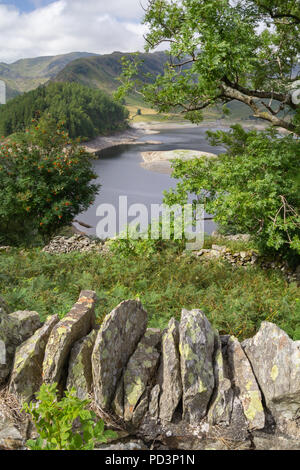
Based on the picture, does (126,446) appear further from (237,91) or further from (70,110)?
(70,110)

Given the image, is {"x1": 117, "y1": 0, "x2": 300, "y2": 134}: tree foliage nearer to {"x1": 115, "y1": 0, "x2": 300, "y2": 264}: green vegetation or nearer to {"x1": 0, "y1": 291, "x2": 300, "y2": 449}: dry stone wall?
{"x1": 115, "y1": 0, "x2": 300, "y2": 264}: green vegetation

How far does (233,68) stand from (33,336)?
9564 mm

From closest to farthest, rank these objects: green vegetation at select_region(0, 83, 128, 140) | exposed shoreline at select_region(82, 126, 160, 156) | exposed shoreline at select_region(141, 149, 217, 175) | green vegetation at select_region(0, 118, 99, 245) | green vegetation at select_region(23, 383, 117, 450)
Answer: green vegetation at select_region(23, 383, 117, 450) → green vegetation at select_region(0, 118, 99, 245) → exposed shoreline at select_region(141, 149, 217, 175) → green vegetation at select_region(0, 83, 128, 140) → exposed shoreline at select_region(82, 126, 160, 156)

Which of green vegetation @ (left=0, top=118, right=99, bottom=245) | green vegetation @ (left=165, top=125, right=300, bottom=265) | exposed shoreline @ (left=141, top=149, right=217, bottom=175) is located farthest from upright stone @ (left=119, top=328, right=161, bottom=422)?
exposed shoreline @ (left=141, top=149, right=217, bottom=175)

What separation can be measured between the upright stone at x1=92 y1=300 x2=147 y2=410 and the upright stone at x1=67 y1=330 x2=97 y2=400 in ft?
0.46

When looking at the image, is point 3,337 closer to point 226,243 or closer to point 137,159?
point 226,243

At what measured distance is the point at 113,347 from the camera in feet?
12.8

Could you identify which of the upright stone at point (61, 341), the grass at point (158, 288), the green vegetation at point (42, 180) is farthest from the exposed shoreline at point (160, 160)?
the upright stone at point (61, 341)

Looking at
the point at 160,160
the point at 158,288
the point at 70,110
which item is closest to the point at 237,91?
the point at 158,288

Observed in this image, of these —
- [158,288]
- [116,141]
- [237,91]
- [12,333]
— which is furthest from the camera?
[116,141]

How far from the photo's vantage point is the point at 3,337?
405 cm

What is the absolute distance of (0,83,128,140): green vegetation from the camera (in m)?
94.1

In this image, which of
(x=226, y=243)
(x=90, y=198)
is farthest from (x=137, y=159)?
(x=226, y=243)

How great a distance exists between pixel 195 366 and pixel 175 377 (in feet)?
0.87
